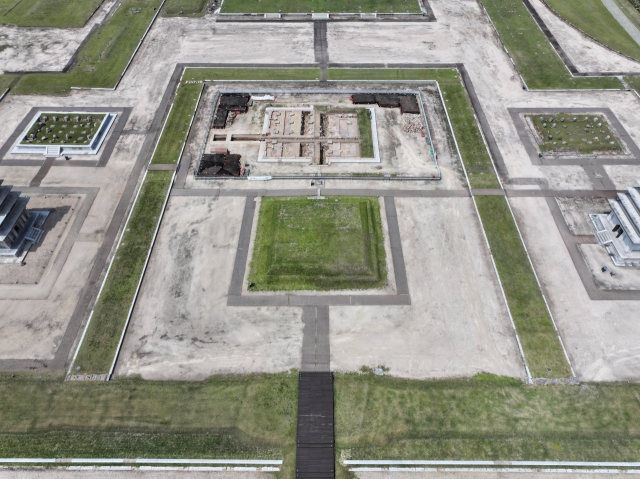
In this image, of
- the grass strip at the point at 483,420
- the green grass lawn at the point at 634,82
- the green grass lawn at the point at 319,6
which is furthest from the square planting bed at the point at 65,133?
the green grass lawn at the point at 634,82

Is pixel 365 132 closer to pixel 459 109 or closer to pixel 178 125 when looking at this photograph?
pixel 459 109

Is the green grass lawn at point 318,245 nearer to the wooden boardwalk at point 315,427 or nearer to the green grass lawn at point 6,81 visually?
the wooden boardwalk at point 315,427

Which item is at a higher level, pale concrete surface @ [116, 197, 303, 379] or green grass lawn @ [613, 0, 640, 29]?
green grass lawn @ [613, 0, 640, 29]

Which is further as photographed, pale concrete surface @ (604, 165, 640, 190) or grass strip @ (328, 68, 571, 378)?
pale concrete surface @ (604, 165, 640, 190)

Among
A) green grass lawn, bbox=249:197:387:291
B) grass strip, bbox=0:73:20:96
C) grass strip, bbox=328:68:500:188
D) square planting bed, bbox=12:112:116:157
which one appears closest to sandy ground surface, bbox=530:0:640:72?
grass strip, bbox=328:68:500:188

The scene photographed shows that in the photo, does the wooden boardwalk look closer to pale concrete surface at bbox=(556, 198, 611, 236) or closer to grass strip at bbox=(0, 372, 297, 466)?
grass strip at bbox=(0, 372, 297, 466)

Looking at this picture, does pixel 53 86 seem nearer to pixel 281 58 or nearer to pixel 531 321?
pixel 281 58
